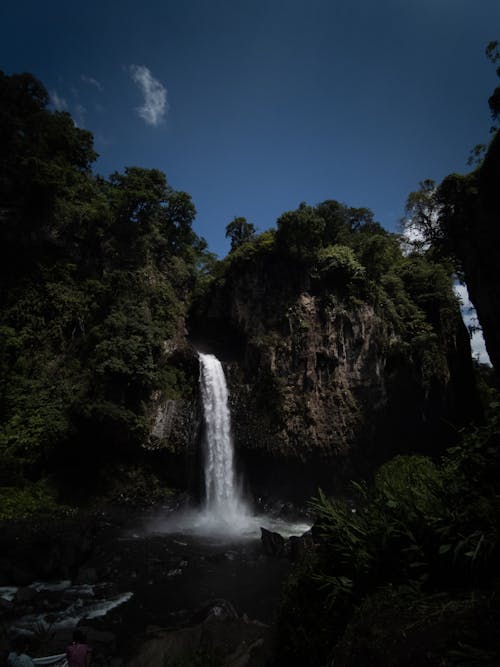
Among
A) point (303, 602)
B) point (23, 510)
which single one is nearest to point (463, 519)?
point (303, 602)

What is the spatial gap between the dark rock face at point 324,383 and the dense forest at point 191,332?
0.10 m

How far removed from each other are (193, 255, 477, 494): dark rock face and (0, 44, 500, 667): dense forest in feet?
0.32

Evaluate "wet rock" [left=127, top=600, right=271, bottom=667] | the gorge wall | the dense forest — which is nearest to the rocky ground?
"wet rock" [left=127, top=600, right=271, bottom=667]

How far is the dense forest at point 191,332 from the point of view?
15.7 metres

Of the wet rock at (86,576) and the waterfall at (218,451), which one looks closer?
the wet rock at (86,576)

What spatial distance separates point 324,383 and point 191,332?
9.98m

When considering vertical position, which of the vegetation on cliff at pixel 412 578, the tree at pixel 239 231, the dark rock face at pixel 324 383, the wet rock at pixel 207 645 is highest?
the tree at pixel 239 231

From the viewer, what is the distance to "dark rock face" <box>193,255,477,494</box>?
18.8 metres

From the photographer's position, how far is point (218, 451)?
18.4 metres

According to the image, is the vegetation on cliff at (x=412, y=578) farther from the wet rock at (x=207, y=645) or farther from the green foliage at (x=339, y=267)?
the green foliage at (x=339, y=267)

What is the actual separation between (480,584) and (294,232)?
1938 cm

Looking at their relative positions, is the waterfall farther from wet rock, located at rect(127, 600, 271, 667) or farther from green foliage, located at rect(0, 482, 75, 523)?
wet rock, located at rect(127, 600, 271, 667)

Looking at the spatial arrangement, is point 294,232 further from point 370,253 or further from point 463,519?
point 463,519

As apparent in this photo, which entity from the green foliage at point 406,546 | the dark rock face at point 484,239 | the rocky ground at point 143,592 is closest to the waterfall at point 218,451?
the rocky ground at point 143,592
